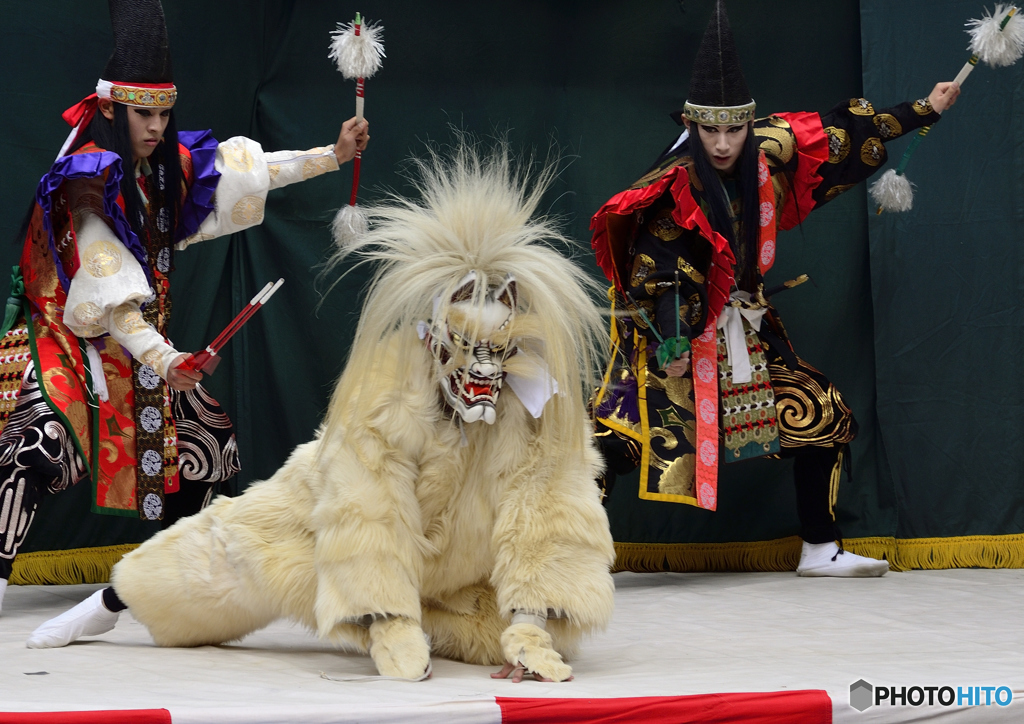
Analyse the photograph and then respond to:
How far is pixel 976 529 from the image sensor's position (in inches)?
163

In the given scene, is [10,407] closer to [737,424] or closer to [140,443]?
[140,443]

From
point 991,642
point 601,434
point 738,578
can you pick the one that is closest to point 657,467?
point 601,434

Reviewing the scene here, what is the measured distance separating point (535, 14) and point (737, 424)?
164 centimetres

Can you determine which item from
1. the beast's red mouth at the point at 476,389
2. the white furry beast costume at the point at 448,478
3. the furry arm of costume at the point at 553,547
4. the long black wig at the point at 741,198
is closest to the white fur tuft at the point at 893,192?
the long black wig at the point at 741,198

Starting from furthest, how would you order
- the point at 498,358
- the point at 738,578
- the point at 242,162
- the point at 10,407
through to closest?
the point at 738,578 < the point at 242,162 < the point at 10,407 < the point at 498,358

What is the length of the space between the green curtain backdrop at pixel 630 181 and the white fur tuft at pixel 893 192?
0.21 m

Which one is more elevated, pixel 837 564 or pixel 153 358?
pixel 153 358

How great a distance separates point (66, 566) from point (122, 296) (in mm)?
1338

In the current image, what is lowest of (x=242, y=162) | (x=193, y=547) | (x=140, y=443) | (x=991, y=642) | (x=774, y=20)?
(x=991, y=642)

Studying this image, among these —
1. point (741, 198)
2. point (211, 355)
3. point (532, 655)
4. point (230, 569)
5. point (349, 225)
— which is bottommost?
point (532, 655)

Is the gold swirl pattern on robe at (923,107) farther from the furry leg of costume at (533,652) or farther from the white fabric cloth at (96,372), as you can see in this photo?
the white fabric cloth at (96,372)

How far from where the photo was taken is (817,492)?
12.7 feet

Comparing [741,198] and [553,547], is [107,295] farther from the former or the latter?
[741,198]

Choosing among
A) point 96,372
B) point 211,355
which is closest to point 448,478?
point 211,355
